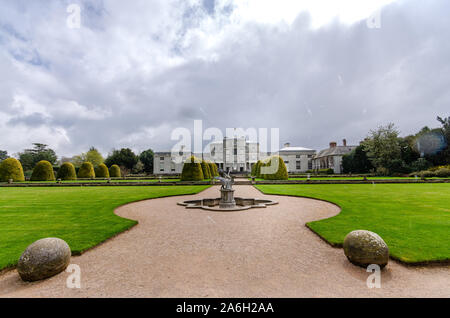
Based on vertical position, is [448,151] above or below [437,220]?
above

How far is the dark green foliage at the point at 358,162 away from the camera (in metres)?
40.5

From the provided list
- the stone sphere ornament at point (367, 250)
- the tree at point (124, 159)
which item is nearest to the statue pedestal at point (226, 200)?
the stone sphere ornament at point (367, 250)

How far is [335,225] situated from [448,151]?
40497 millimetres

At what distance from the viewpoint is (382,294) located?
3025 millimetres

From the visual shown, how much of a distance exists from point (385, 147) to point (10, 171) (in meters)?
59.4

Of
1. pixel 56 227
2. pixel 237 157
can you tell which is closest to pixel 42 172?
pixel 56 227

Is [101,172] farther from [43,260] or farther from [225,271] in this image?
[225,271]

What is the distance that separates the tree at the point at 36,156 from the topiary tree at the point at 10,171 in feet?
105

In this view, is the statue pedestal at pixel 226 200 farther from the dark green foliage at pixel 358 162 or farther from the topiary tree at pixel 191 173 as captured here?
the dark green foliage at pixel 358 162

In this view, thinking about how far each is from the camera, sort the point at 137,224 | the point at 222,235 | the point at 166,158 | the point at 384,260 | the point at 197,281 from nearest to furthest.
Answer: the point at 197,281 → the point at 384,260 → the point at 222,235 → the point at 137,224 → the point at 166,158

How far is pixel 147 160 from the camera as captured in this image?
6166cm
